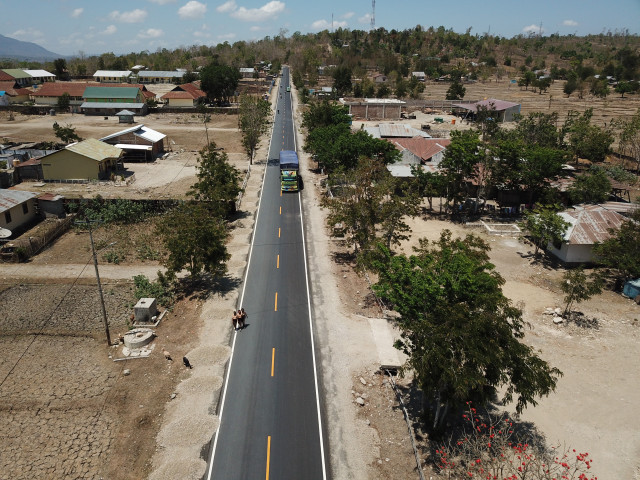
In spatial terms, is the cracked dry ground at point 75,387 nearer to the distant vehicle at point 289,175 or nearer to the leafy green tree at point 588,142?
the distant vehicle at point 289,175

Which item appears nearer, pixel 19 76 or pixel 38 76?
pixel 19 76

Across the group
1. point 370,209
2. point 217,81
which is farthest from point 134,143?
point 217,81

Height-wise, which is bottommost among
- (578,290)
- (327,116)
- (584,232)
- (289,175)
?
(578,290)

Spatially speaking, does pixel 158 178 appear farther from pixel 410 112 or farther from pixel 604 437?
pixel 410 112

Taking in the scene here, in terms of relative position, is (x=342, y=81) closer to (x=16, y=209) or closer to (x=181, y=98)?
(x=181, y=98)

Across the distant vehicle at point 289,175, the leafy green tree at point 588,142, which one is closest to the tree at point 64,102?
the distant vehicle at point 289,175

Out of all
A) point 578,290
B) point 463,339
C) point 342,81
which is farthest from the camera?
point 342,81

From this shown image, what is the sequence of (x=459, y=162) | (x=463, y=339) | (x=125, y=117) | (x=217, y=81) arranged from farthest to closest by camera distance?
(x=217, y=81)
(x=125, y=117)
(x=459, y=162)
(x=463, y=339)
